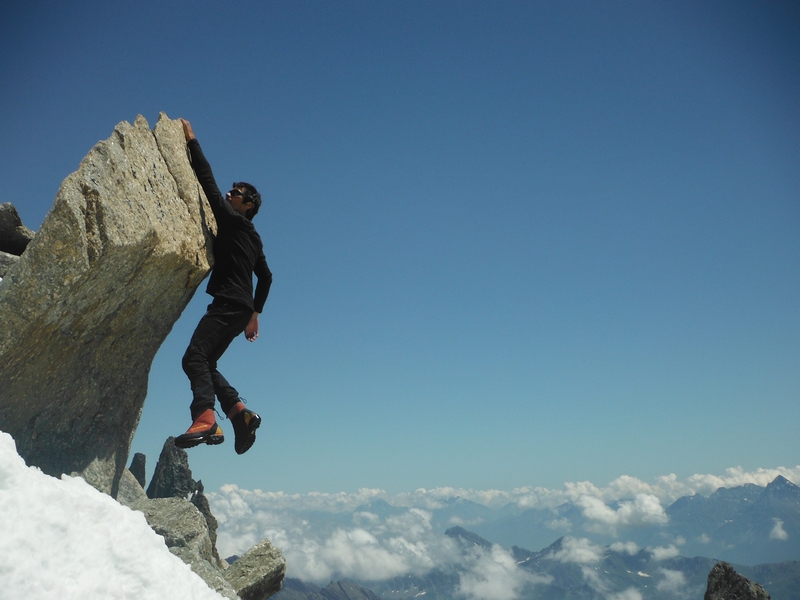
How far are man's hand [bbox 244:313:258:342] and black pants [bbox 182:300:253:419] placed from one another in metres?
0.52

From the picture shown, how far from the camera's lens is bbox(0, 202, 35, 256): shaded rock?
1171 centimetres

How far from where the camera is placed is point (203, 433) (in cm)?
794

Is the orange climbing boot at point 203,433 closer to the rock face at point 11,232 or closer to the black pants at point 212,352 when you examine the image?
the black pants at point 212,352

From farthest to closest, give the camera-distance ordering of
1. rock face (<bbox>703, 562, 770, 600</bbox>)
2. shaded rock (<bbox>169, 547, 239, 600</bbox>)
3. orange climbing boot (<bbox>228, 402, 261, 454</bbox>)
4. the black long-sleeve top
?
rock face (<bbox>703, 562, 770, 600</bbox>) → the black long-sleeve top → orange climbing boot (<bbox>228, 402, 261, 454</bbox>) → shaded rock (<bbox>169, 547, 239, 600</bbox>)

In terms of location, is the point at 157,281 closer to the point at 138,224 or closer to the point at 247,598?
the point at 138,224

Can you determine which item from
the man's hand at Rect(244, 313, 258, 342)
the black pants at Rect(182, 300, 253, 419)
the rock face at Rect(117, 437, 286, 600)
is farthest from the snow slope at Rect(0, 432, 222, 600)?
the man's hand at Rect(244, 313, 258, 342)

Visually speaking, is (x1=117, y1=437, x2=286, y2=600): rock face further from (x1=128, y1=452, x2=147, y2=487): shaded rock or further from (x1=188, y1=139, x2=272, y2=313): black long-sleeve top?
(x1=128, y1=452, x2=147, y2=487): shaded rock

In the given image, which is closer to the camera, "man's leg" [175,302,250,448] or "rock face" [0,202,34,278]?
"man's leg" [175,302,250,448]

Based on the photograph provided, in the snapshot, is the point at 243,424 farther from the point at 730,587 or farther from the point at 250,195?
the point at 730,587

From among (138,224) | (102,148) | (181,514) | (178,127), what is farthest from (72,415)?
(178,127)

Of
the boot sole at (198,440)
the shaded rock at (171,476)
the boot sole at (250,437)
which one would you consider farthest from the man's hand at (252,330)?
the shaded rock at (171,476)

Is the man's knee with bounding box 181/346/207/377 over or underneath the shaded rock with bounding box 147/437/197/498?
over

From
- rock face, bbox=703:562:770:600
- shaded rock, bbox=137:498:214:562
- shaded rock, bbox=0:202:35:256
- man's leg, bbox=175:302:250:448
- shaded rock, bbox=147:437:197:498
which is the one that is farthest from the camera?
shaded rock, bbox=147:437:197:498

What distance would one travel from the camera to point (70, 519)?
5551mm
